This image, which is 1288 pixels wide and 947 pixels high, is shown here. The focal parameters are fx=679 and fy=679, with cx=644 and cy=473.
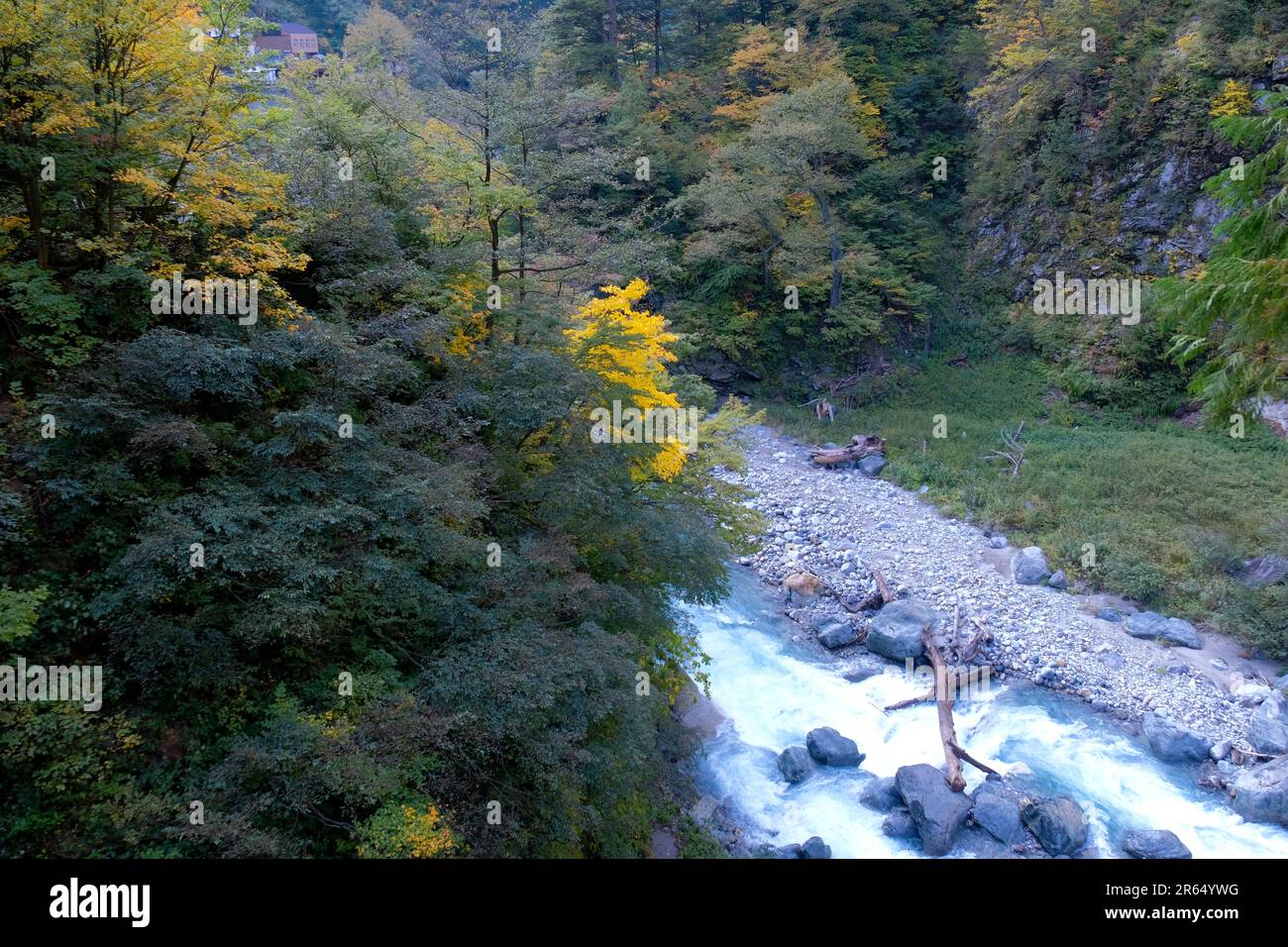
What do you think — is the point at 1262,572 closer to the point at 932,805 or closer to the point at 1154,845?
the point at 1154,845

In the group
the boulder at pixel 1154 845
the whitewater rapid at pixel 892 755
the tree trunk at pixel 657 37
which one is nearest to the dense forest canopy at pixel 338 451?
the whitewater rapid at pixel 892 755

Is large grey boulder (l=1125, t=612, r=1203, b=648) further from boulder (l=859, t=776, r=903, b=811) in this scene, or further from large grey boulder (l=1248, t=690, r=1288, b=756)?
boulder (l=859, t=776, r=903, b=811)

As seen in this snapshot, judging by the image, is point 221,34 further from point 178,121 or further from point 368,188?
point 368,188

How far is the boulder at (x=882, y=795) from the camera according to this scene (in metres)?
9.27

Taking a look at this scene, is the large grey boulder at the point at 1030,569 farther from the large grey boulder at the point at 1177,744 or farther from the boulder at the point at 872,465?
the boulder at the point at 872,465

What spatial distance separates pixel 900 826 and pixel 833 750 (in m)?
1.41

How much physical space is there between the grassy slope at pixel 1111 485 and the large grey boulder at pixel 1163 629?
0.40 metres

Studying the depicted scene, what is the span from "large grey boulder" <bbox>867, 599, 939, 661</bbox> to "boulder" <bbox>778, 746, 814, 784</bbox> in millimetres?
3083

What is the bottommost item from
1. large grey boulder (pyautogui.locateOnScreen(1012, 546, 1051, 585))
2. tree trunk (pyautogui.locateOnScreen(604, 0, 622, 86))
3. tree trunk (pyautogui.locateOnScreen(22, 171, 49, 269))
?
large grey boulder (pyautogui.locateOnScreen(1012, 546, 1051, 585))

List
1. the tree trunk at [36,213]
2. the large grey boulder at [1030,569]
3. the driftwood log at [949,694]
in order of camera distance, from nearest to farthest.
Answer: the tree trunk at [36,213] < the driftwood log at [949,694] < the large grey boulder at [1030,569]

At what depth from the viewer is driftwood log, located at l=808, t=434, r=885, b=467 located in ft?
62.6

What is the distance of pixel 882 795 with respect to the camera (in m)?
9.33

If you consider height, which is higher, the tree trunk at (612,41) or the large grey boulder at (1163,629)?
the tree trunk at (612,41)

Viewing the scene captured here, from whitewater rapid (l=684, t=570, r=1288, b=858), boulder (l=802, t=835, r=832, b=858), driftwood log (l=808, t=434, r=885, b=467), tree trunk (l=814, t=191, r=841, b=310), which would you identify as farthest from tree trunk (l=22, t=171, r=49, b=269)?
tree trunk (l=814, t=191, r=841, b=310)
